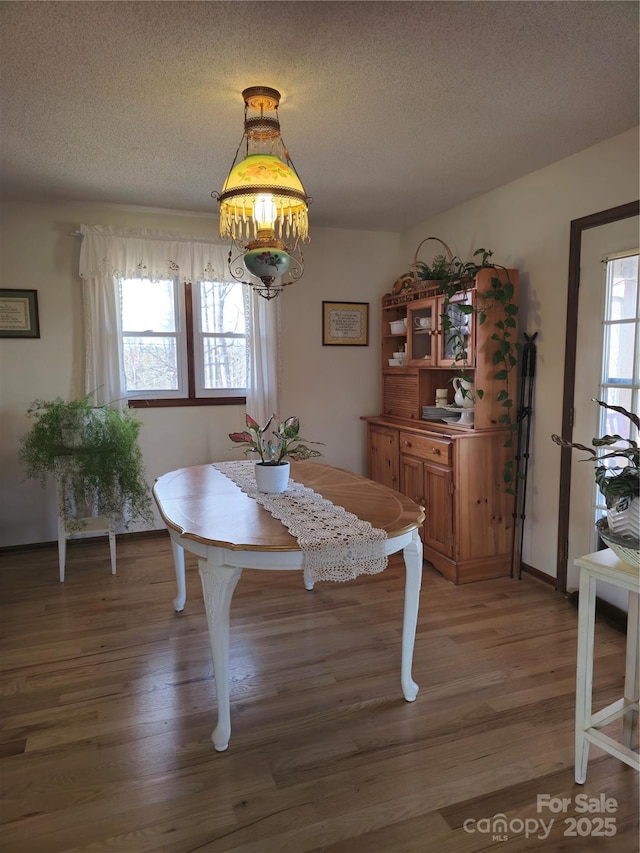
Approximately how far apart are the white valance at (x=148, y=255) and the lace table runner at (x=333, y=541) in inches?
98.5

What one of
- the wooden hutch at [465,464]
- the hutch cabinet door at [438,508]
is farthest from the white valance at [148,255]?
the hutch cabinet door at [438,508]

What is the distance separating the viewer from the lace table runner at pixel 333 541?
1789mm

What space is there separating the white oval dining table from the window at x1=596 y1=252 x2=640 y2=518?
130 centimetres

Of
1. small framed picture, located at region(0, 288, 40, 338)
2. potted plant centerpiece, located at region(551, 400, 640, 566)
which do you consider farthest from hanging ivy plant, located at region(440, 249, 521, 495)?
small framed picture, located at region(0, 288, 40, 338)

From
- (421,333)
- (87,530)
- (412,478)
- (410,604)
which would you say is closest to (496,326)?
(421,333)

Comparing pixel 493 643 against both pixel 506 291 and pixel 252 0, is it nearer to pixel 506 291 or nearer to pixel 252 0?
pixel 506 291

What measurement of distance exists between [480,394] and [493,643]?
1435 millimetres

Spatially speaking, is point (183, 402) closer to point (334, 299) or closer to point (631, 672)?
point (334, 299)

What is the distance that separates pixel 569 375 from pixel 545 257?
0.74 meters

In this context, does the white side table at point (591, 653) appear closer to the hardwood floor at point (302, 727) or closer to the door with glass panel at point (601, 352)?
the hardwood floor at point (302, 727)

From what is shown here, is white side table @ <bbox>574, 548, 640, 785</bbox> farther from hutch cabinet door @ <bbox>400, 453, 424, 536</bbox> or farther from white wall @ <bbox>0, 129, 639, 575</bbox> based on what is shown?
hutch cabinet door @ <bbox>400, 453, 424, 536</bbox>

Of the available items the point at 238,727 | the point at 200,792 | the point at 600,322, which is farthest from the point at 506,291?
the point at 200,792

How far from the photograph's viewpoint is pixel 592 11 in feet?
5.69

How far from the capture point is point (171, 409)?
4180 millimetres
